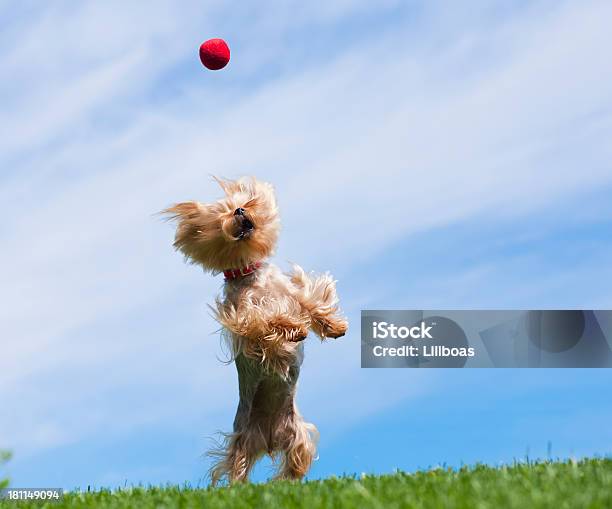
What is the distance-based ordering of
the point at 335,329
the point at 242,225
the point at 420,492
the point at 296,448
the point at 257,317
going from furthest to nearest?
1. the point at 335,329
2. the point at 296,448
3. the point at 242,225
4. the point at 257,317
5. the point at 420,492

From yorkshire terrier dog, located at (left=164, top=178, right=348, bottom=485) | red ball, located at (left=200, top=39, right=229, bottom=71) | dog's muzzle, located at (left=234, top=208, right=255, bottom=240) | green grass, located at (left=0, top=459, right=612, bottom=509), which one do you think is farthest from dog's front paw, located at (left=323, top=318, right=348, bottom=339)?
red ball, located at (left=200, top=39, right=229, bottom=71)

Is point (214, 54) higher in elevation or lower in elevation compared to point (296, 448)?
higher

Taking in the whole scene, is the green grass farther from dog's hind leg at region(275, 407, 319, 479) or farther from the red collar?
the red collar

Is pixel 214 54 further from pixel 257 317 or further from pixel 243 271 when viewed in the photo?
pixel 257 317

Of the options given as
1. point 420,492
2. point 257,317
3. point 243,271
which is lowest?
point 420,492

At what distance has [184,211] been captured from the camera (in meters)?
8.20

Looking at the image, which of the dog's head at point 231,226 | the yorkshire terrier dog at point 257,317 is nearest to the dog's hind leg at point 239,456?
the yorkshire terrier dog at point 257,317

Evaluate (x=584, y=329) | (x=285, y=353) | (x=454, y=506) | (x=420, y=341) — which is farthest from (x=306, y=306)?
(x=584, y=329)

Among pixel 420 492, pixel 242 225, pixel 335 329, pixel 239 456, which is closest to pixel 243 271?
pixel 242 225

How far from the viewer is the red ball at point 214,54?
26.6 ft

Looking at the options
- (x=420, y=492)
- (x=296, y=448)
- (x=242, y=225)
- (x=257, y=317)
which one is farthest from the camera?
(x=296, y=448)

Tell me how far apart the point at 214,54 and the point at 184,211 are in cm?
138

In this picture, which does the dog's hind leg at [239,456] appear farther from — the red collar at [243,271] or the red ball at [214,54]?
the red ball at [214,54]

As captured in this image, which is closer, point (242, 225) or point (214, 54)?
point (242, 225)
